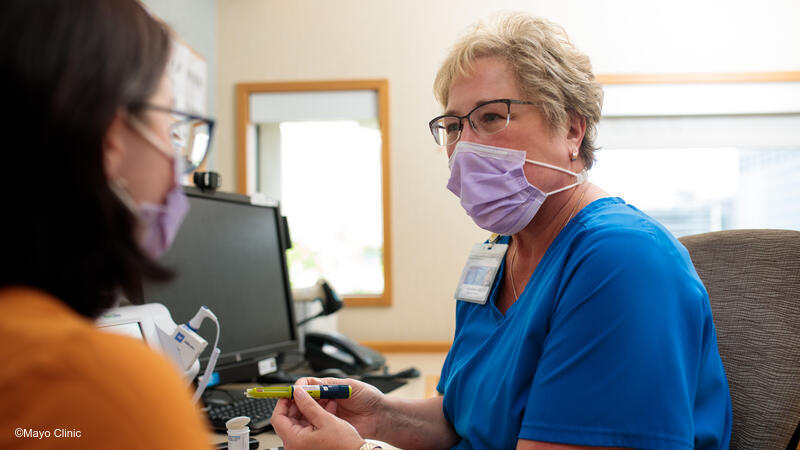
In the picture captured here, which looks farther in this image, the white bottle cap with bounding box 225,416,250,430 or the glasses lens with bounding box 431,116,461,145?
the glasses lens with bounding box 431,116,461,145

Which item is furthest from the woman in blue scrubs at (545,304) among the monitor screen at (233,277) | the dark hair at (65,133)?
the dark hair at (65,133)

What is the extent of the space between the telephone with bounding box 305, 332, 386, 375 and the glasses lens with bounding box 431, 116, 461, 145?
936 mm

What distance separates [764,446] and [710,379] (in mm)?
125

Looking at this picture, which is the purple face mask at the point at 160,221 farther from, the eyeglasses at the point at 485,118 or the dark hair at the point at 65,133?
the eyeglasses at the point at 485,118

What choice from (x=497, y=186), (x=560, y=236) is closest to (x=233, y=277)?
(x=497, y=186)

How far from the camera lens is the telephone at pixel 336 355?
1864mm

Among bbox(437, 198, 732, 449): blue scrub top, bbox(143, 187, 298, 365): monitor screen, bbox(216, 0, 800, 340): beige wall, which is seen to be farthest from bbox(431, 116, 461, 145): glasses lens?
bbox(216, 0, 800, 340): beige wall

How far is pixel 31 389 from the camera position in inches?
14.8

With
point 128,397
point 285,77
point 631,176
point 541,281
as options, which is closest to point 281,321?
point 541,281

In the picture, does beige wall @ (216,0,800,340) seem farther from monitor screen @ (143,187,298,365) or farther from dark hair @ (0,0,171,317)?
dark hair @ (0,0,171,317)

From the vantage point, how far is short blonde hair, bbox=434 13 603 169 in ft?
3.29

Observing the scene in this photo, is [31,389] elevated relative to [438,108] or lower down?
lower down

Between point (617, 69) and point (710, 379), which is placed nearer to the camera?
point (710, 379)

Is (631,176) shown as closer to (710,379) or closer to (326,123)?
(326,123)
